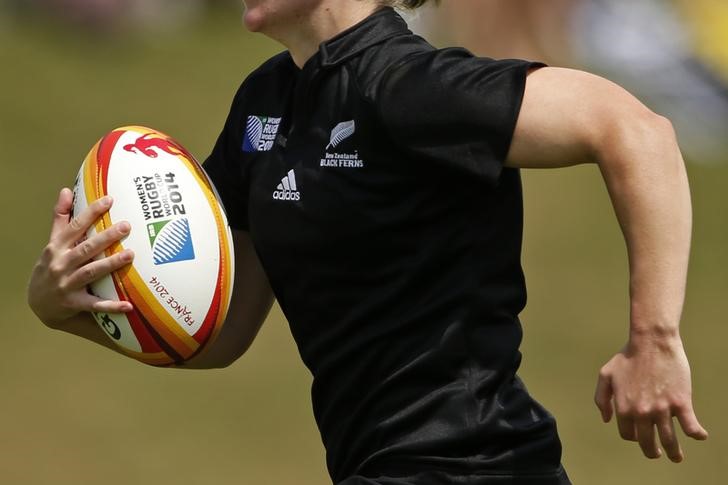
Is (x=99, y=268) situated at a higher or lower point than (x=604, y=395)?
higher

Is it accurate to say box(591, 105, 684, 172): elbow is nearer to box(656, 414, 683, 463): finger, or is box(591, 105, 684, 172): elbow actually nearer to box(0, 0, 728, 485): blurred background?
box(656, 414, 683, 463): finger

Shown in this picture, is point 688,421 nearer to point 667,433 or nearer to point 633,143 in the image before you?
point 667,433

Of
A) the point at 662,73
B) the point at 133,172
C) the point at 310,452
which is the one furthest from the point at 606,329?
the point at 133,172

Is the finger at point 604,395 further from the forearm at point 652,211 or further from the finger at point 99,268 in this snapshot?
the finger at point 99,268

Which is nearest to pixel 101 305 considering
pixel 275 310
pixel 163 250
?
pixel 163 250

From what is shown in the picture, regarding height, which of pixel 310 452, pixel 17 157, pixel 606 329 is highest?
pixel 17 157

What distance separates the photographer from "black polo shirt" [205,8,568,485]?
263cm

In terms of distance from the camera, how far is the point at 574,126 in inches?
99.1

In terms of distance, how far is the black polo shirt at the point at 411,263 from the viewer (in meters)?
2.63

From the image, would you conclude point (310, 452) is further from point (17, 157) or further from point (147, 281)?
point (17, 157)

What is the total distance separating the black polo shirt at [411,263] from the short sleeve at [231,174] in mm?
369

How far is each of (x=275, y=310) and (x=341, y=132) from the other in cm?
514

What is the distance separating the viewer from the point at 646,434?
2.50 meters

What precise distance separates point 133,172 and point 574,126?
1.09 metres
